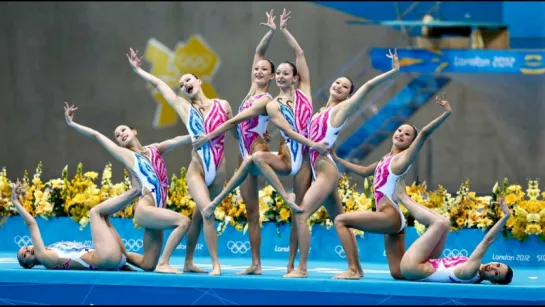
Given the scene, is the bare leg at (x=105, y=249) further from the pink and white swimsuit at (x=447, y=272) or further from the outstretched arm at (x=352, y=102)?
the pink and white swimsuit at (x=447, y=272)

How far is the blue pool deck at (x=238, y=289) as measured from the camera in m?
8.61

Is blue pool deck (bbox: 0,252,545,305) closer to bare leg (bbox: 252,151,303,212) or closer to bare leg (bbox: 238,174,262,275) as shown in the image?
bare leg (bbox: 238,174,262,275)

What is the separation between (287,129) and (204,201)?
913 mm

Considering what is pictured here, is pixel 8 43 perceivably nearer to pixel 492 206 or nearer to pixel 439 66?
pixel 439 66

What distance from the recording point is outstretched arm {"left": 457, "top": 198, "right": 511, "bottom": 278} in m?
8.68

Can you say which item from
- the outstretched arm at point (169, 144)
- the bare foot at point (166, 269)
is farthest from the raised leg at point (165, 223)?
the outstretched arm at point (169, 144)

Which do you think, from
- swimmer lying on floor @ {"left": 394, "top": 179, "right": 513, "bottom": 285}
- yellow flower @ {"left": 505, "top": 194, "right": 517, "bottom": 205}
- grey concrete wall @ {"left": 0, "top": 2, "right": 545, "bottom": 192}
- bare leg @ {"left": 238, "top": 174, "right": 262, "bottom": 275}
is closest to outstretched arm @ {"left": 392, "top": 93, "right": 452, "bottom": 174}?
swimmer lying on floor @ {"left": 394, "top": 179, "right": 513, "bottom": 285}

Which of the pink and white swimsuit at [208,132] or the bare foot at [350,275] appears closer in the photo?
the bare foot at [350,275]

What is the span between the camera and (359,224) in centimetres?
922

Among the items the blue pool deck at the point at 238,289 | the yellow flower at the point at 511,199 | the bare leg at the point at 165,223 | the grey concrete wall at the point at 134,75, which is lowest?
the blue pool deck at the point at 238,289

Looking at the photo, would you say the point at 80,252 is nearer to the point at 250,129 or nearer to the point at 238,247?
the point at 250,129

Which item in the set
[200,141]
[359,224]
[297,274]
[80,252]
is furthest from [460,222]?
[80,252]

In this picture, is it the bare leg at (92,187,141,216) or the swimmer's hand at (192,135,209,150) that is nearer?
the swimmer's hand at (192,135,209,150)

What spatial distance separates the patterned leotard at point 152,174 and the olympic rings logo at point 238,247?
1607mm
